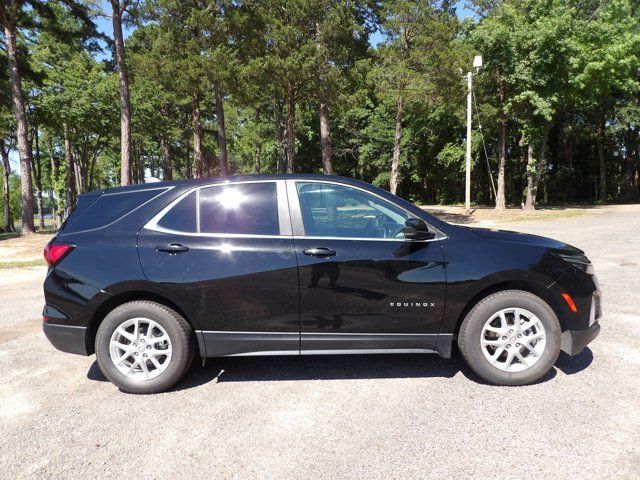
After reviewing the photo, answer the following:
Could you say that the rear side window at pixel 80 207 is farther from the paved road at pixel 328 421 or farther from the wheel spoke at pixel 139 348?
the paved road at pixel 328 421

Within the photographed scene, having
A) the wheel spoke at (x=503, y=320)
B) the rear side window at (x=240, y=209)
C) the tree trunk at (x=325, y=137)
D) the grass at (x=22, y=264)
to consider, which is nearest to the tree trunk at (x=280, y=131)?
the tree trunk at (x=325, y=137)

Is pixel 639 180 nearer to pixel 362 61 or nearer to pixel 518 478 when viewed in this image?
pixel 362 61

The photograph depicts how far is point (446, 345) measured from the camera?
3.26 metres

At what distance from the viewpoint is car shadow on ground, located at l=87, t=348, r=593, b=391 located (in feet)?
11.5

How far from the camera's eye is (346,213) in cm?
347

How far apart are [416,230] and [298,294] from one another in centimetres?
106

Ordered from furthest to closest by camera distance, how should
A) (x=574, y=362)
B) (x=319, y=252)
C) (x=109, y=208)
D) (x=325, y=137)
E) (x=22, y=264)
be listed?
(x=325, y=137) < (x=22, y=264) < (x=574, y=362) < (x=109, y=208) < (x=319, y=252)

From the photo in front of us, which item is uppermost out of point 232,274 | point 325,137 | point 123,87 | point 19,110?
point 123,87

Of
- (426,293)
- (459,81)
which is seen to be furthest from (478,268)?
(459,81)

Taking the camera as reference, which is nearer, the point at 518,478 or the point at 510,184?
the point at 518,478

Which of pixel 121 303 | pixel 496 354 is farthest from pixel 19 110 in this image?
pixel 496 354

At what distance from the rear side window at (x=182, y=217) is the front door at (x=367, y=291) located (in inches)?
33.9

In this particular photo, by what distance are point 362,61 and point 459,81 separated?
5062 millimetres

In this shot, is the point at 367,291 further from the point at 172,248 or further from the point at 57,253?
the point at 57,253
